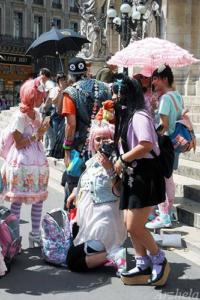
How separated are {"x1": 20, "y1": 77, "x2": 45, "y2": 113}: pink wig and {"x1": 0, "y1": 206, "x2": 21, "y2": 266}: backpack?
107 cm

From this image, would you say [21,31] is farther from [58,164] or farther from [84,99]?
[84,99]

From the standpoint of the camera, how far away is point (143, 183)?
4328 mm

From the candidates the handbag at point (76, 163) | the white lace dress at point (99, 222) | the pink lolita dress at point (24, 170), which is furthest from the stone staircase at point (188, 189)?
the pink lolita dress at point (24, 170)

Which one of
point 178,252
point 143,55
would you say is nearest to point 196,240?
point 178,252

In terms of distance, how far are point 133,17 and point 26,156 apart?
1360cm

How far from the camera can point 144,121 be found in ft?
14.0

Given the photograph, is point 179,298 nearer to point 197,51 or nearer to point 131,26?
point 197,51

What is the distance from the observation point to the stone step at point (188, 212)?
6336 millimetres

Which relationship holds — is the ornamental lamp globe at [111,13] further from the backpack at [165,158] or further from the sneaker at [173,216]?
the backpack at [165,158]

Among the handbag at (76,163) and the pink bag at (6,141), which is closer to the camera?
the pink bag at (6,141)

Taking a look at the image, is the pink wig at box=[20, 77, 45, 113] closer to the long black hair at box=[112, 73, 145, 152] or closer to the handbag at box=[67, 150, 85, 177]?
the handbag at box=[67, 150, 85, 177]

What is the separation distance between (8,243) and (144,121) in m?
1.86

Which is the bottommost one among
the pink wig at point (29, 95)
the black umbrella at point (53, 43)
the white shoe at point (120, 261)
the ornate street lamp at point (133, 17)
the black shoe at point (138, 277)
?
the black shoe at point (138, 277)

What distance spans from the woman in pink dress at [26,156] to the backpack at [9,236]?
18 centimetres
